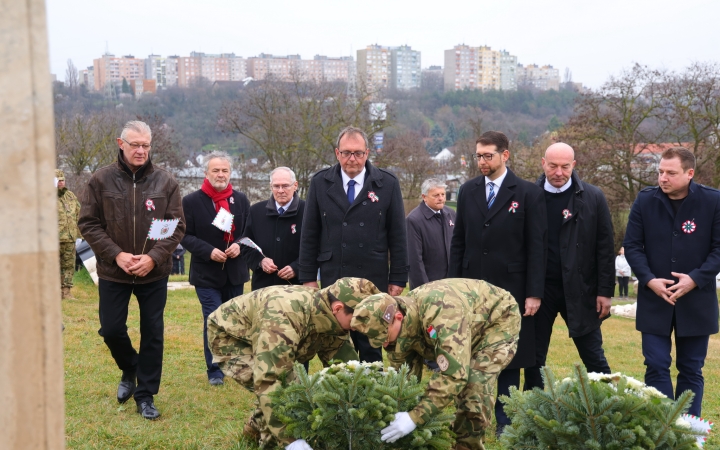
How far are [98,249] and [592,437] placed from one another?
384 cm

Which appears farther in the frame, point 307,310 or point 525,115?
point 525,115

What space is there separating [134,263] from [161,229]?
376 millimetres

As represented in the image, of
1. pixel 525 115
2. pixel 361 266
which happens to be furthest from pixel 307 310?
pixel 525 115

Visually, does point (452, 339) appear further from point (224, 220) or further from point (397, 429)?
point (224, 220)

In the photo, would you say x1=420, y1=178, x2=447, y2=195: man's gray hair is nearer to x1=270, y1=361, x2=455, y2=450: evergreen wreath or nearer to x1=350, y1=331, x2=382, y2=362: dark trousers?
x1=350, y1=331, x2=382, y2=362: dark trousers

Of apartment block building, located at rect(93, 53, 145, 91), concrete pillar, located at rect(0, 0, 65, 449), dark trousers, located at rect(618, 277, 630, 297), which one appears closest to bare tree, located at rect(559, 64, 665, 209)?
dark trousers, located at rect(618, 277, 630, 297)

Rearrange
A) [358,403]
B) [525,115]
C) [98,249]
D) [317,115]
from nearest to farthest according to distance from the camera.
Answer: [358,403] < [98,249] < [317,115] < [525,115]

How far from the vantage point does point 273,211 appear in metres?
6.80

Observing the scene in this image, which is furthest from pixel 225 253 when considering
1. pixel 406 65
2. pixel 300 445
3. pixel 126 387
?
pixel 406 65

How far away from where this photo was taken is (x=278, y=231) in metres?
6.82

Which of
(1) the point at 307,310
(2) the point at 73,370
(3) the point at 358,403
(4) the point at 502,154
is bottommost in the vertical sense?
(2) the point at 73,370

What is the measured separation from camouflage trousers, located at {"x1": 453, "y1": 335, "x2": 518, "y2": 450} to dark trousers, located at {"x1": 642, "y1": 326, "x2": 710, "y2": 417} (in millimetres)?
1477

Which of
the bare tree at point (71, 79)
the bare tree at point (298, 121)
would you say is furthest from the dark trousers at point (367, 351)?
the bare tree at point (71, 79)

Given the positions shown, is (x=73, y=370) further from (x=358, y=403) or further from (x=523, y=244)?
(x=523, y=244)
